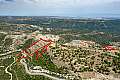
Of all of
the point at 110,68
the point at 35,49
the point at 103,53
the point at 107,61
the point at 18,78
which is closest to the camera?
the point at 18,78

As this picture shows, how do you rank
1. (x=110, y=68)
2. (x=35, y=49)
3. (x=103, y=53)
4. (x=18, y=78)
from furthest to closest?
(x=35, y=49) < (x=103, y=53) < (x=110, y=68) < (x=18, y=78)

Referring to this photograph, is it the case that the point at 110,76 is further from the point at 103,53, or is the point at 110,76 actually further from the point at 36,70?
the point at 36,70

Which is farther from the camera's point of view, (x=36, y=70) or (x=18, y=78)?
(x=36, y=70)

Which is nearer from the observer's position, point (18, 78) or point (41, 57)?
point (18, 78)

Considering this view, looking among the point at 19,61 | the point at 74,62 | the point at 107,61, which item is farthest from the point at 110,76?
the point at 19,61

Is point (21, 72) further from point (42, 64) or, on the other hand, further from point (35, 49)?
point (35, 49)

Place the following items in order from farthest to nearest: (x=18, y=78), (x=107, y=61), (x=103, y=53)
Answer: (x=103, y=53) < (x=107, y=61) < (x=18, y=78)

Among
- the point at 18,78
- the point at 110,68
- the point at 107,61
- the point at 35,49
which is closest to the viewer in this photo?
the point at 18,78

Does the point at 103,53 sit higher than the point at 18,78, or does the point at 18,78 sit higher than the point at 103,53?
the point at 103,53

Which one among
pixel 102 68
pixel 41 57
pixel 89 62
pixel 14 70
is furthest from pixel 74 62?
pixel 14 70
